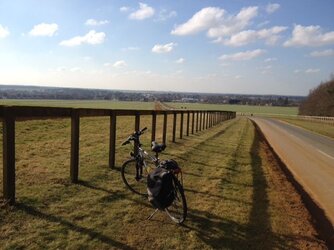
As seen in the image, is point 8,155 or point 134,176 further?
point 134,176

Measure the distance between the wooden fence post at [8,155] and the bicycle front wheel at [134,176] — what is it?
2.11 m

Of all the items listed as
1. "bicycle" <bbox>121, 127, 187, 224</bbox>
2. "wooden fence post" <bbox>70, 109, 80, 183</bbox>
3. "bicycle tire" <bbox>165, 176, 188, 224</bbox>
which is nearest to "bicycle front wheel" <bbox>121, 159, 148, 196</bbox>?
"bicycle" <bbox>121, 127, 187, 224</bbox>

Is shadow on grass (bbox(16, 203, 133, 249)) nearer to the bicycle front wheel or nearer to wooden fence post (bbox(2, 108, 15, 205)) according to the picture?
wooden fence post (bbox(2, 108, 15, 205))

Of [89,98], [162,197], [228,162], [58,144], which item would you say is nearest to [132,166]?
[162,197]

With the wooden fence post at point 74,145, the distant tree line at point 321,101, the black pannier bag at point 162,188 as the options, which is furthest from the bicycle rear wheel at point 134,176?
the distant tree line at point 321,101

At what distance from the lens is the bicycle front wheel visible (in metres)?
7.14

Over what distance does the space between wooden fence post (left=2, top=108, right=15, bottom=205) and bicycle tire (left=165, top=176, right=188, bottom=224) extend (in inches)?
83.7

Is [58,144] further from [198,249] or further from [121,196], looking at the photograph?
[198,249]

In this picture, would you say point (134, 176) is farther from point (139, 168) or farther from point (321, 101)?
point (321, 101)

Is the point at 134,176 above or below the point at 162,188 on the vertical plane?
below

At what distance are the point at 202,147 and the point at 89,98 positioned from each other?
132 meters

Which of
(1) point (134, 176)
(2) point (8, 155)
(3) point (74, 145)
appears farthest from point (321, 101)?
(2) point (8, 155)

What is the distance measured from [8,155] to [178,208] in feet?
8.21

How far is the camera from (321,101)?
9519 centimetres
